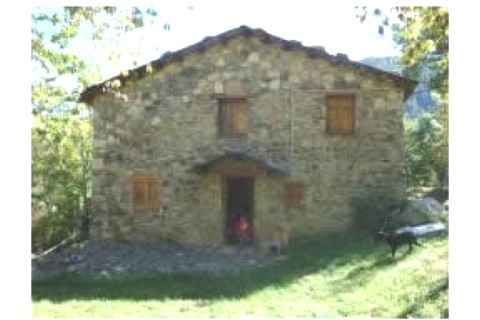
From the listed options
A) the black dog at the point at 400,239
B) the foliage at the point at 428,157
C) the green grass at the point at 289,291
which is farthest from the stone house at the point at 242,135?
the foliage at the point at 428,157

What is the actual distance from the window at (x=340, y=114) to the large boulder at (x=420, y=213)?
6.68 feet

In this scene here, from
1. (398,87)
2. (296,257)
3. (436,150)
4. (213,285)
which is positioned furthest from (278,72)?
(436,150)

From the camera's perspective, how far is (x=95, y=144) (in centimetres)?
1703

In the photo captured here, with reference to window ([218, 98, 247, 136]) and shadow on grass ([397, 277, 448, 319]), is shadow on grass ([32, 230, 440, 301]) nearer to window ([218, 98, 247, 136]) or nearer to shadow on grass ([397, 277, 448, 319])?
shadow on grass ([397, 277, 448, 319])

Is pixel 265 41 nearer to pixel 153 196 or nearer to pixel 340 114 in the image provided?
pixel 340 114

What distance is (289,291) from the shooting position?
11758 mm

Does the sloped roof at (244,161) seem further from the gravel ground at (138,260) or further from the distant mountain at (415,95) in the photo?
the distant mountain at (415,95)

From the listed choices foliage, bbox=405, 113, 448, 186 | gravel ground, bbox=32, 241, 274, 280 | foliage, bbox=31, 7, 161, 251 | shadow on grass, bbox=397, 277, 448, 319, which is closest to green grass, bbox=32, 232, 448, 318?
shadow on grass, bbox=397, 277, 448, 319

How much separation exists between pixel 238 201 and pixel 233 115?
7.02 feet

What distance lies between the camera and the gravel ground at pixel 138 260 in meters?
14.1

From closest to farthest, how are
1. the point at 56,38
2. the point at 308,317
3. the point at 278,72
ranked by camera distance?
1. the point at 308,317
2. the point at 56,38
3. the point at 278,72

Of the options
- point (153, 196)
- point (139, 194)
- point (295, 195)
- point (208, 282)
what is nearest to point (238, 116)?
point (295, 195)
